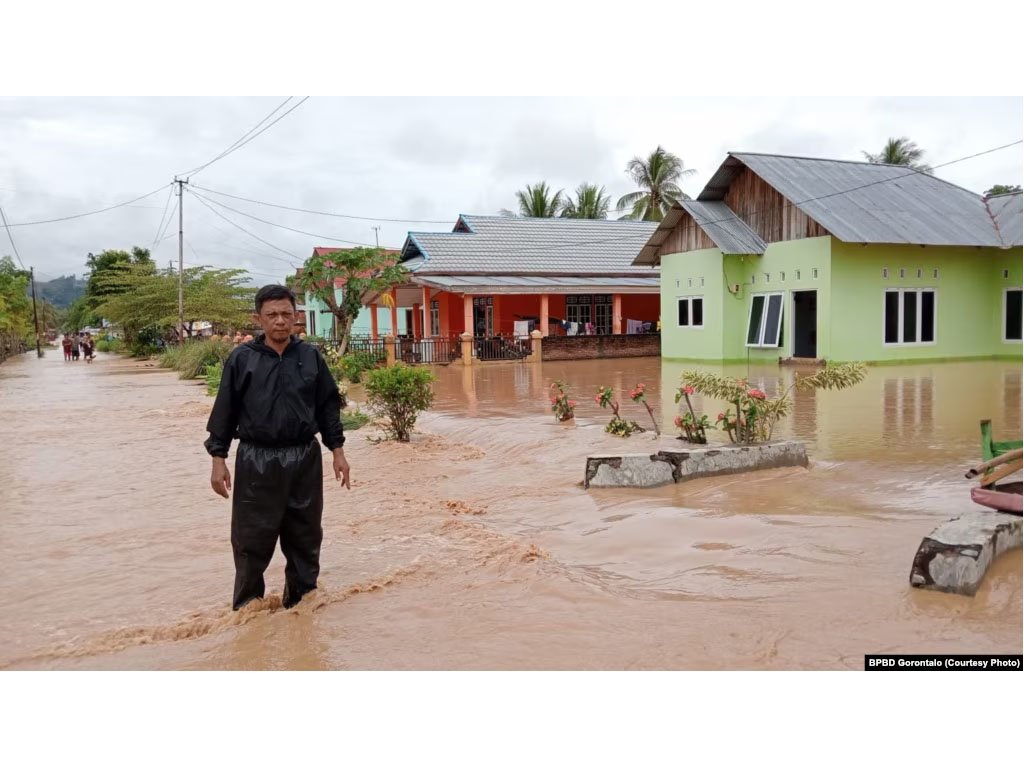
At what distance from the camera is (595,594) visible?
4.85 m

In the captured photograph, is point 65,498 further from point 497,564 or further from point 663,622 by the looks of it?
point 663,622

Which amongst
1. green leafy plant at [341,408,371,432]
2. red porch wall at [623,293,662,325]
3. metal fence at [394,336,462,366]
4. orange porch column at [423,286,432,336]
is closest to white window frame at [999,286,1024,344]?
red porch wall at [623,293,662,325]

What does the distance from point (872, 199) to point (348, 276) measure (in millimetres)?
14704

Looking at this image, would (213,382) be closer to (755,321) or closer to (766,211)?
(755,321)

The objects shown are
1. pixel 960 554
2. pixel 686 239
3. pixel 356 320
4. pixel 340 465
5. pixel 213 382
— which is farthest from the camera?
pixel 356 320

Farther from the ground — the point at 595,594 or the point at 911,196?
the point at 911,196

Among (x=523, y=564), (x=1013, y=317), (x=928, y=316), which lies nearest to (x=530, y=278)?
(x=928, y=316)

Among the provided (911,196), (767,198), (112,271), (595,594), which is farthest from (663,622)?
(112,271)

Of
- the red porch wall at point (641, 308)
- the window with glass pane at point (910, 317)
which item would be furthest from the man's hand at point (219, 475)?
the red porch wall at point (641, 308)

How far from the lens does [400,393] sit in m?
11.2

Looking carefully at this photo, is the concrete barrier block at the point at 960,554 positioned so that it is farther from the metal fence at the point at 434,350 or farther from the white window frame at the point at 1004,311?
the metal fence at the point at 434,350

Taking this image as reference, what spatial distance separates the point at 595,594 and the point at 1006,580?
85.9 inches

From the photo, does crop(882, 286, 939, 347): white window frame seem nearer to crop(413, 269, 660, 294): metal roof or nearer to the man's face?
crop(413, 269, 660, 294): metal roof

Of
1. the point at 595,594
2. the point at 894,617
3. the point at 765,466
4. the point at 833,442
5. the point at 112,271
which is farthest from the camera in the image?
the point at 112,271
